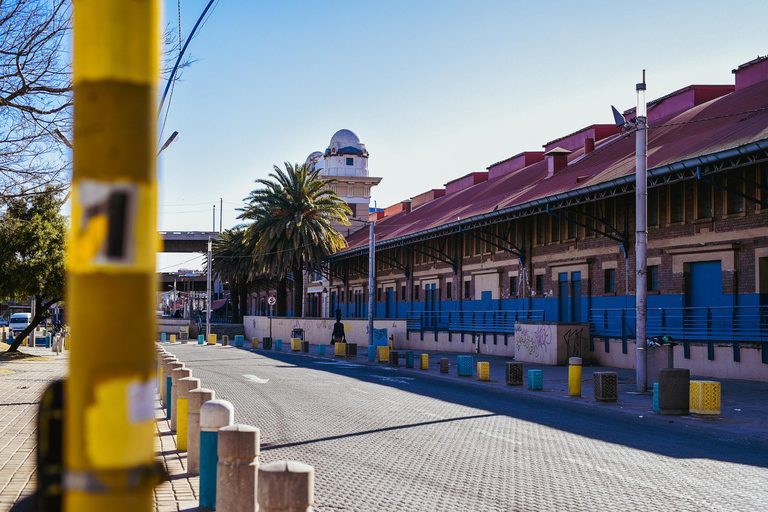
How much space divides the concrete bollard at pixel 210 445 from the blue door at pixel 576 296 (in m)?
27.8

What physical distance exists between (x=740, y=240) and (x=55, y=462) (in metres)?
25.7

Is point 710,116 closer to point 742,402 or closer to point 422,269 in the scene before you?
point 742,402

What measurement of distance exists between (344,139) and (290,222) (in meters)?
39.1

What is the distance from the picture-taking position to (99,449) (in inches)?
62.7

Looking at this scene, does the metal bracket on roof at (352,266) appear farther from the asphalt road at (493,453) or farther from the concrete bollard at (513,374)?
the asphalt road at (493,453)

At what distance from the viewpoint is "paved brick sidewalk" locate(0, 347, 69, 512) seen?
7.84 m

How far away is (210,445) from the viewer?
23.5ft

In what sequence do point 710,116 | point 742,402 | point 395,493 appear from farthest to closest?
point 710,116, point 742,402, point 395,493

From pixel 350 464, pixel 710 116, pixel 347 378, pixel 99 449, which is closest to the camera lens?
pixel 99 449

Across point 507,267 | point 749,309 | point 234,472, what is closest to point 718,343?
point 749,309

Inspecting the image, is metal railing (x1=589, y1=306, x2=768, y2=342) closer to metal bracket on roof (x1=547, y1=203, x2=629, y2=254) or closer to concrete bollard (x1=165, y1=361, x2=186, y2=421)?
metal bracket on roof (x1=547, y1=203, x2=629, y2=254)

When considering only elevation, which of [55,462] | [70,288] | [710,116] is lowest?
[55,462]

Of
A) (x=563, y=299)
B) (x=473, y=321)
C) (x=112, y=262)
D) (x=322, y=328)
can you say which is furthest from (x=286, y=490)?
(x=322, y=328)

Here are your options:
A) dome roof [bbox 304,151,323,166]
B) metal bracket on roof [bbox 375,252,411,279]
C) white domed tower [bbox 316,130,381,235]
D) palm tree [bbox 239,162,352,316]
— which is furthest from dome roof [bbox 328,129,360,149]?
palm tree [bbox 239,162,352,316]
